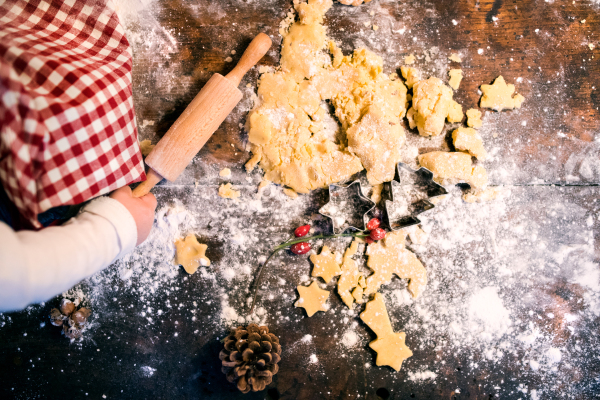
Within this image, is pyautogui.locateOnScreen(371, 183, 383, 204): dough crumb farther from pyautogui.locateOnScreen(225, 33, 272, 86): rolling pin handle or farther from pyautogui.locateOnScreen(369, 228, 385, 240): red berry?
pyautogui.locateOnScreen(225, 33, 272, 86): rolling pin handle

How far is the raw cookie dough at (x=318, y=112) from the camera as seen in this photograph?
103 cm

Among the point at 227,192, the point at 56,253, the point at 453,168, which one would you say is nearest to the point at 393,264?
the point at 453,168

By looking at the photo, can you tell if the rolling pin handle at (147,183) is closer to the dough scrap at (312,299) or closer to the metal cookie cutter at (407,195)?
the dough scrap at (312,299)

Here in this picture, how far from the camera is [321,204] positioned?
3.63 ft

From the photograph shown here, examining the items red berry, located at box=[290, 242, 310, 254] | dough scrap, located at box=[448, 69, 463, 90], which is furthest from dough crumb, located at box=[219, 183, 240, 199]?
dough scrap, located at box=[448, 69, 463, 90]

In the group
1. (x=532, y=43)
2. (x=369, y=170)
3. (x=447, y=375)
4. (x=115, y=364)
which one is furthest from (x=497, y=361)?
(x=115, y=364)

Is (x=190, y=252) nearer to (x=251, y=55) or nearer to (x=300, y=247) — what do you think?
(x=300, y=247)

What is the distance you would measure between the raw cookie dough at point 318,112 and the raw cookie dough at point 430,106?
43 mm

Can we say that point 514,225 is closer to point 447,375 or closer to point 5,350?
point 447,375

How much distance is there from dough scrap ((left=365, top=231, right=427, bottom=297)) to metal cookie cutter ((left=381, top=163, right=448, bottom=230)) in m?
0.06

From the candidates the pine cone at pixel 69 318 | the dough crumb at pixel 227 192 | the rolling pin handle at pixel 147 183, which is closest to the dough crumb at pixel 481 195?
the dough crumb at pixel 227 192

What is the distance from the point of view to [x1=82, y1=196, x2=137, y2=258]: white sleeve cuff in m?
0.85

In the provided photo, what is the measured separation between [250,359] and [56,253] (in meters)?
0.61

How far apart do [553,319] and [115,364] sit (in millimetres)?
1568
